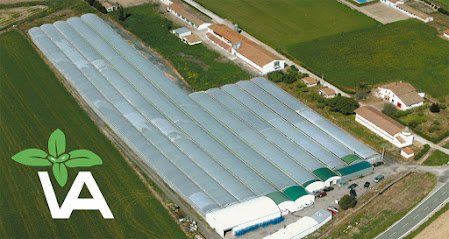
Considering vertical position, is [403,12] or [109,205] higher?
[403,12]

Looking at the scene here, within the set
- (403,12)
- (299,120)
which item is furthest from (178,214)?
(403,12)

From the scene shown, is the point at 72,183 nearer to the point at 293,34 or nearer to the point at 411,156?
the point at 411,156

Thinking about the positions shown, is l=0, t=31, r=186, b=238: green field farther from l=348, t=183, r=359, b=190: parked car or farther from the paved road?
the paved road

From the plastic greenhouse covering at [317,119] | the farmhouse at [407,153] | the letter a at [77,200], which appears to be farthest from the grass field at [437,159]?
the letter a at [77,200]

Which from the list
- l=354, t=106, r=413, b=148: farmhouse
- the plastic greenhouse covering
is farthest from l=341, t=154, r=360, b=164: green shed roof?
l=354, t=106, r=413, b=148: farmhouse

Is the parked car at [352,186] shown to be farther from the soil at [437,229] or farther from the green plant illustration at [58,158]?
the green plant illustration at [58,158]

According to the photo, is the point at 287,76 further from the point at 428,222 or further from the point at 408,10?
the point at 408,10
